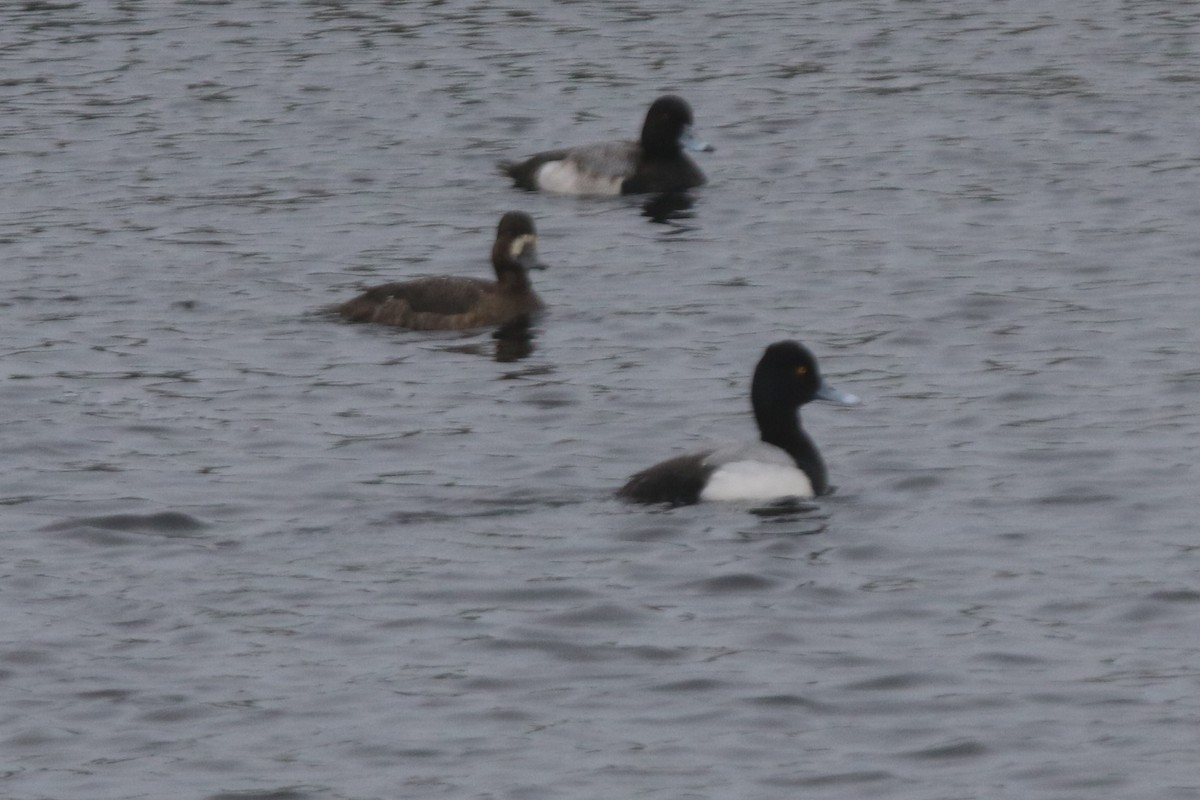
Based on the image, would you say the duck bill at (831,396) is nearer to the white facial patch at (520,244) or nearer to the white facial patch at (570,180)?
the white facial patch at (520,244)

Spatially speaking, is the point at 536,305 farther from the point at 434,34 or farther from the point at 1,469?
the point at 434,34

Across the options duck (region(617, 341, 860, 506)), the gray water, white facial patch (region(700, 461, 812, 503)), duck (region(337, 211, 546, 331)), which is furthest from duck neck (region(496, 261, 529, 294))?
white facial patch (region(700, 461, 812, 503))

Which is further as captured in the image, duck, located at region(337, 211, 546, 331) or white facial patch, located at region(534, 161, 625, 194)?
white facial patch, located at region(534, 161, 625, 194)

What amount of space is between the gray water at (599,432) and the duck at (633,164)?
29cm

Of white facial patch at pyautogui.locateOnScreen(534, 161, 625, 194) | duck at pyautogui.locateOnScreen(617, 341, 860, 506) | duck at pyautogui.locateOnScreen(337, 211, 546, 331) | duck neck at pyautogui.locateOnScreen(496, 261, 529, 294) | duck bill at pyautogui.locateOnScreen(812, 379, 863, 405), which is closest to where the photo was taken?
duck at pyautogui.locateOnScreen(617, 341, 860, 506)

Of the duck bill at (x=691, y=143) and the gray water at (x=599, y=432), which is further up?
the duck bill at (x=691, y=143)

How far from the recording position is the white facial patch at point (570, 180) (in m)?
22.3

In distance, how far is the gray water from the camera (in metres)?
9.74

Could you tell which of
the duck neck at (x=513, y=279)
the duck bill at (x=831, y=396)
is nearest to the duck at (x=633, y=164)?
the duck neck at (x=513, y=279)

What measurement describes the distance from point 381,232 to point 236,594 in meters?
9.70

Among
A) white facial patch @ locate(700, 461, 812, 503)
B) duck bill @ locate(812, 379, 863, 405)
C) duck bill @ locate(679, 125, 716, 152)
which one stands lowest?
white facial patch @ locate(700, 461, 812, 503)

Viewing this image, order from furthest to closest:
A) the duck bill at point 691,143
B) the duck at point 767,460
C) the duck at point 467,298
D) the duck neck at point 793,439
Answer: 1. the duck bill at point 691,143
2. the duck at point 467,298
3. the duck neck at point 793,439
4. the duck at point 767,460

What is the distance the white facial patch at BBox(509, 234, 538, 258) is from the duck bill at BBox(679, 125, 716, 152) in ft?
15.9

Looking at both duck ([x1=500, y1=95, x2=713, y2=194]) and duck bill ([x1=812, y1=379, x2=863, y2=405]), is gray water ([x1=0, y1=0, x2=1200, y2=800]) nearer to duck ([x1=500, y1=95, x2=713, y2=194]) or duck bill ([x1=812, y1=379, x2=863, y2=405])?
duck ([x1=500, y1=95, x2=713, y2=194])
